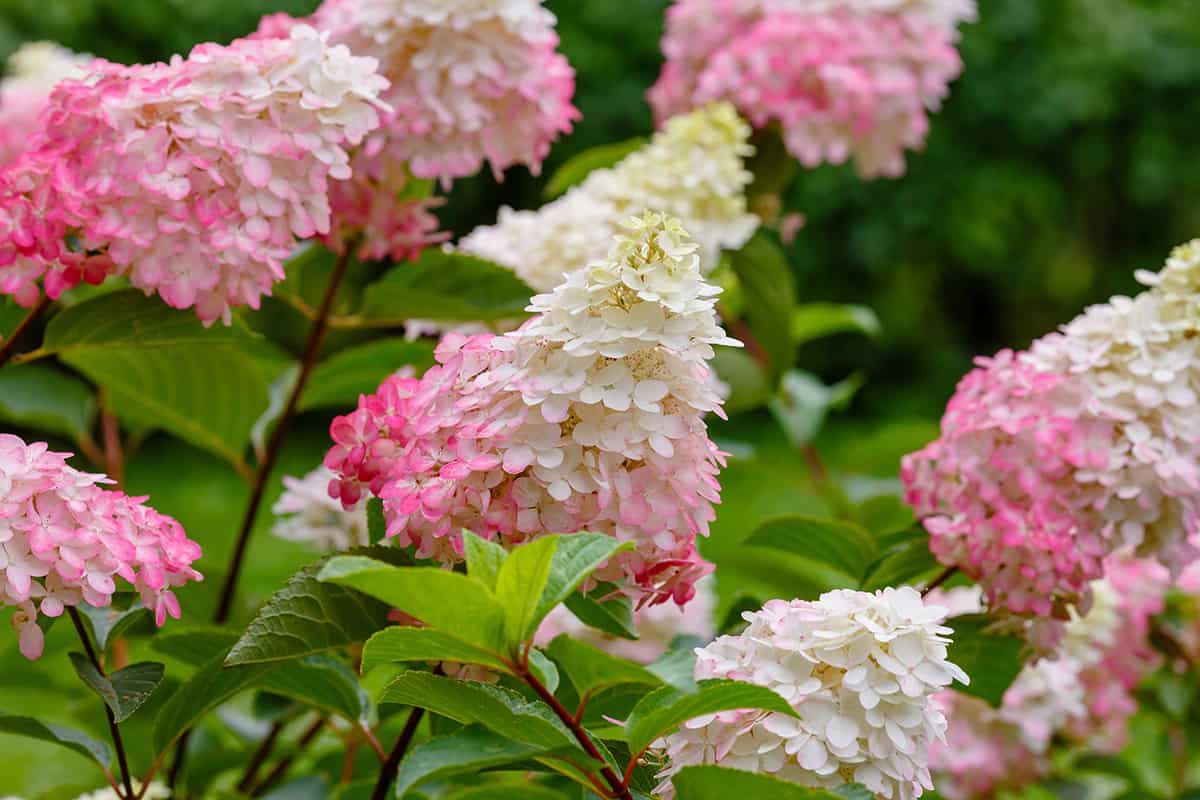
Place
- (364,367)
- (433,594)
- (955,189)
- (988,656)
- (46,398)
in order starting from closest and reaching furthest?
(433,594) → (988,656) → (364,367) → (46,398) → (955,189)

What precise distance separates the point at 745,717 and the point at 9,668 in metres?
0.79

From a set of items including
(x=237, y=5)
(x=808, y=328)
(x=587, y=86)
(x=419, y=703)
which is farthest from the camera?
(x=587, y=86)

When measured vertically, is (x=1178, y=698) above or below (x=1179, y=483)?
below

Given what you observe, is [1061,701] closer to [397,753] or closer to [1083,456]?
[1083,456]

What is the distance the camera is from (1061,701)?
136 centimetres

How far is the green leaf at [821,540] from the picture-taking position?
103 centimetres

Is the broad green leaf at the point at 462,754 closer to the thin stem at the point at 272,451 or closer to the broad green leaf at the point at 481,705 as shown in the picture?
the broad green leaf at the point at 481,705

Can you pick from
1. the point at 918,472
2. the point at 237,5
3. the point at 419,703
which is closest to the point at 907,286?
the point at 237,5

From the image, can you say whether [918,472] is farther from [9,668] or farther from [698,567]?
[9,668]

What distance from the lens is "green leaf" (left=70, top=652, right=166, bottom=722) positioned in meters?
0.72

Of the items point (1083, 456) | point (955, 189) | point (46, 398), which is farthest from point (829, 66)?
point (955, 189)

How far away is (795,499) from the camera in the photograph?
17.2 ft

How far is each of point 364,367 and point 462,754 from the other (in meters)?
0.70

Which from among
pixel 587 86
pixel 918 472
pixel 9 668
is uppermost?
pixel 918 472
